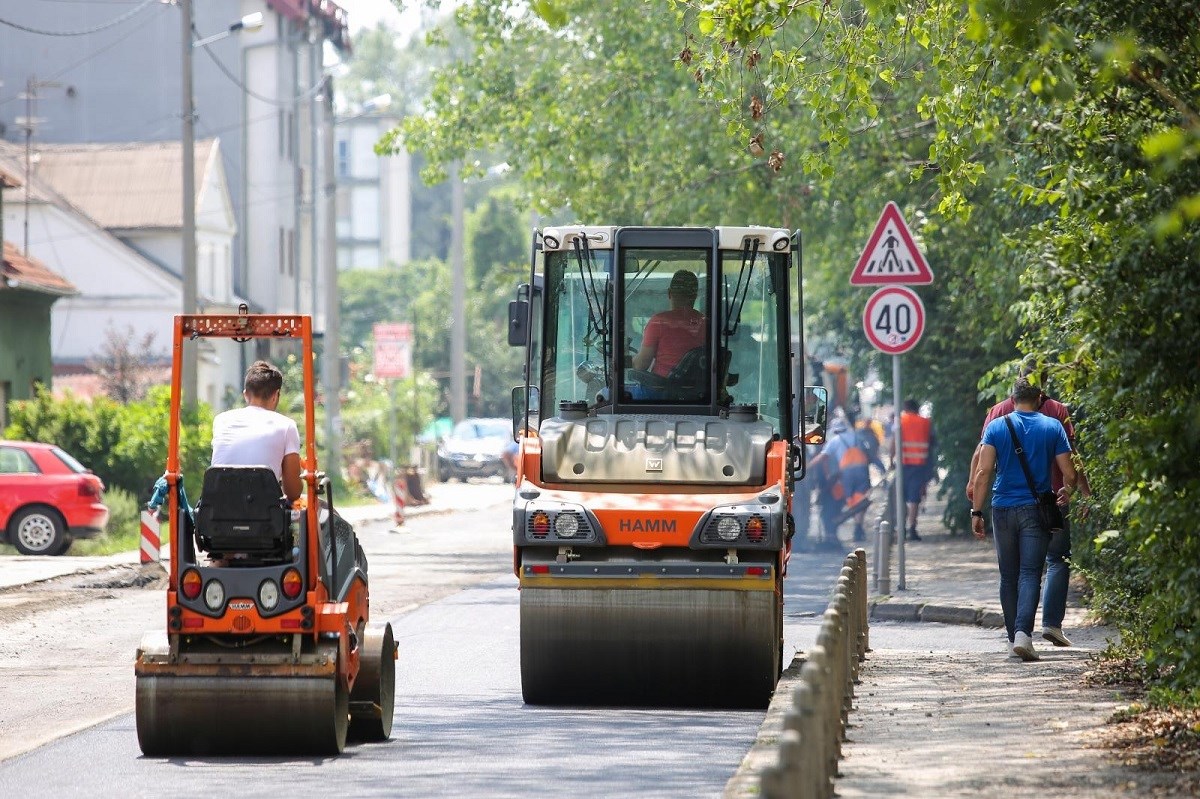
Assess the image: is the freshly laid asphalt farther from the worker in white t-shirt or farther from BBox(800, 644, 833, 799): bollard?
the worker in white t-shirt

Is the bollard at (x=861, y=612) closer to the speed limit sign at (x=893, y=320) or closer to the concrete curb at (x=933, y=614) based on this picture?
the concrete curb at (x=933, y=614)

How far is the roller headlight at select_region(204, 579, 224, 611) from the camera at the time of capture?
9.85 m

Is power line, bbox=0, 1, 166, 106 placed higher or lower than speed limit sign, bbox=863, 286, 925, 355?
higher

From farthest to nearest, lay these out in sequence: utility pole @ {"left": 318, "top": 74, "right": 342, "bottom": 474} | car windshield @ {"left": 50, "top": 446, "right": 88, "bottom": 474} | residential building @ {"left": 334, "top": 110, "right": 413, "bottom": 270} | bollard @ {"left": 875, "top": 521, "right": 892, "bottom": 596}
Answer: residential building @ {"left": 334, "top": 110, "right": 413, "bottom": 270}
utility pole @ {"left": 318, "top": 74, "right": 342, "bottom": 474}
car windshield @ {"left": 50, "top": 446, "right": 88, "bottom": 474}
bollard @ {"left": 875, "top": 521, "right": 892, "bottom": 596}

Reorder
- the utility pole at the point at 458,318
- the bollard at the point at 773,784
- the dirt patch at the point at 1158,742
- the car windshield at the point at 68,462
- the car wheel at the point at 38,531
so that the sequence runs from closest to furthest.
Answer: the bollard at the point at 773,784 → the dirt patch at the point at 1158,742 → the car wheel at the point at 38,531 → the car windshield at the point at 68,462 → the utility pole at the point at 458,318

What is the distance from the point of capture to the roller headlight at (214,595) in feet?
32.3

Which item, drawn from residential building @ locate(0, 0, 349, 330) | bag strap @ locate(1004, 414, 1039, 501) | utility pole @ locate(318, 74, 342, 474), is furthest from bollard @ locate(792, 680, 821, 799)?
residential building @ locate(0, 0, 349, 330)

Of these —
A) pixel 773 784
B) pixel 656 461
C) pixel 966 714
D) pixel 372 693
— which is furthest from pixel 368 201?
pixel 773 784

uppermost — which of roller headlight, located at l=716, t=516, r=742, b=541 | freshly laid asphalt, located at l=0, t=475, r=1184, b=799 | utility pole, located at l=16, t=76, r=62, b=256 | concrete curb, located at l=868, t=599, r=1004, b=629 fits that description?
utility pole, located at l=16, t=76, r=62, b=256

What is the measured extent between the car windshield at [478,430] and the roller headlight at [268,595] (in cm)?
5206

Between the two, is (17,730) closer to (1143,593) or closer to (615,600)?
(615,600)

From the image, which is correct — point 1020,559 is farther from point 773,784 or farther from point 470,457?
point 470,457

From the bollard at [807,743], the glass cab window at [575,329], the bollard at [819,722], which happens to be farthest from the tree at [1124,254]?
the glass cab window at [575,329]

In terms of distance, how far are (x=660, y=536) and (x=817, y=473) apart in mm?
19871
